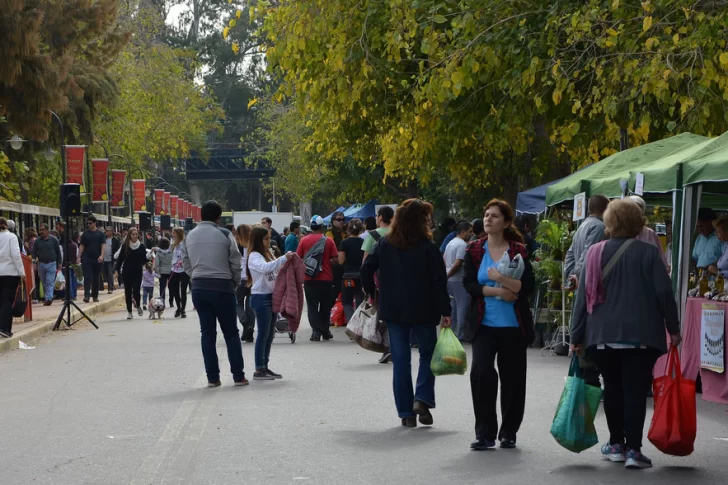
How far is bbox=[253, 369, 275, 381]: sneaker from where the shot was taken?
12.8 m

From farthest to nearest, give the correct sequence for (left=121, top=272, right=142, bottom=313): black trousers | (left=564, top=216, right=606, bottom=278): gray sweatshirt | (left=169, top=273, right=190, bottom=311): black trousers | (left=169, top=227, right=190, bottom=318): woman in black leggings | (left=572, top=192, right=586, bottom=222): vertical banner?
(left=169, top=273, right=190, bottom=311): black trousers, (left=121, top=272, right=142, bottom=313): black trousers, (left=169, top=227, right=190, bottom=318): woman in black leggings, (left=572, top=192, right=586, bottom=222): vertical banner, (left=564, top=216, right=606, bottom=278): gray sweatshirt

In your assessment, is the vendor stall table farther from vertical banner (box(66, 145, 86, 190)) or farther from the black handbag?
vertical banner (box(66, 145, 86, 190))

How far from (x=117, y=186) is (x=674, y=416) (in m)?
44.0

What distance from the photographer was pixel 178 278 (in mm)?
24906

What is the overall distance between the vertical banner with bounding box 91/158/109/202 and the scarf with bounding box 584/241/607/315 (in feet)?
121

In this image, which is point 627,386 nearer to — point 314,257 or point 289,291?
point 289,291

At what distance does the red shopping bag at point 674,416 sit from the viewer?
732 centimetres

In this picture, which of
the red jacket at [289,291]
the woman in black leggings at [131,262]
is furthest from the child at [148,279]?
the red jacket at [289,291]

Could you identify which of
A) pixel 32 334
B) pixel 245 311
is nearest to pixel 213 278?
pixel 245 311

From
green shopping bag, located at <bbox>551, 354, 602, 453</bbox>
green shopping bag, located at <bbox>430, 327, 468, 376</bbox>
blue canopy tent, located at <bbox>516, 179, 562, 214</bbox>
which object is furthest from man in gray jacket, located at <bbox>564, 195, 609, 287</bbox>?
blue canopy tent, located at <bbox>516, 179, 562, 214</bbox>

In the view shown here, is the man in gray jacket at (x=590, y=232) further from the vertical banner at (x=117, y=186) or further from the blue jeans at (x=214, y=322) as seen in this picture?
the vertical banner at (x=117, y=186)

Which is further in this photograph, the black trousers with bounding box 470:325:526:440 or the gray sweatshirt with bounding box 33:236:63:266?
the gray sweatshirt with bounding box 33:236:63:266

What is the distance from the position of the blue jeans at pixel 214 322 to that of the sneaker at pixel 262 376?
0.49 metres

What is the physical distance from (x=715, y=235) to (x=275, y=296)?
5217 mm
